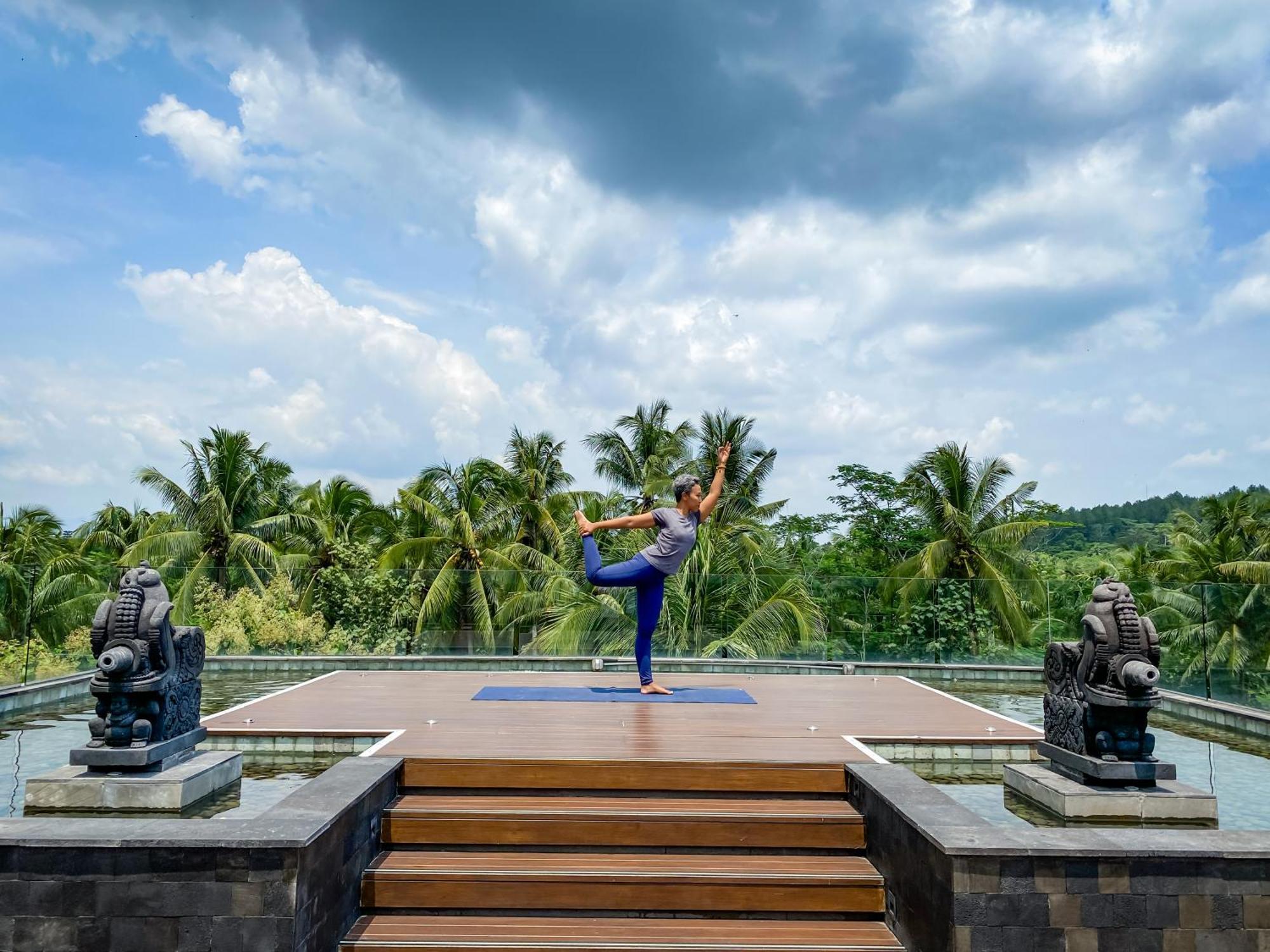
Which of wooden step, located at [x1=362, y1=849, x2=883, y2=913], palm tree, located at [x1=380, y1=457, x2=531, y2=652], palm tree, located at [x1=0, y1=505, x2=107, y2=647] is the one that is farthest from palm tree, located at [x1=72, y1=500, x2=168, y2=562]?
wooden step, located at [x1=362, y1=849, x2=883, y2=913]

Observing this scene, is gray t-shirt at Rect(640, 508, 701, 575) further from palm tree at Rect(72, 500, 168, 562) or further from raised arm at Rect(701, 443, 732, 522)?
palm tree at Rect(72, 500, 168, 562)

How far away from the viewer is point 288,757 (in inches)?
223

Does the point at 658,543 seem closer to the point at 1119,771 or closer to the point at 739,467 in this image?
the point at 1119,771

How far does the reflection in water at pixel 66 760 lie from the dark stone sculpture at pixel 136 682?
0.30 meters

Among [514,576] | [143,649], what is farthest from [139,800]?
[514,576]

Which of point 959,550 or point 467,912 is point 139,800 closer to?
point 467,912

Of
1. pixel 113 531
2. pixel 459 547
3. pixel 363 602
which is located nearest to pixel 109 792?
pixel 363 602

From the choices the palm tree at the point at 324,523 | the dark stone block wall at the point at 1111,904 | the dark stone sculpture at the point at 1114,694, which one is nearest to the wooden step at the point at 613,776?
the dark stone sculpture at the point at 1114,694

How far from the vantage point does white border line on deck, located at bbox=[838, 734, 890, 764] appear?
16.0 ft

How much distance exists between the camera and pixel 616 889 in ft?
13.3

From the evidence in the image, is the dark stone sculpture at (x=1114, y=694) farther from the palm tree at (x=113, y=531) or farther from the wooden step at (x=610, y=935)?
the palm tree at (x=113, y=531)

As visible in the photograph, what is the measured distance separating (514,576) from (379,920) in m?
11.3

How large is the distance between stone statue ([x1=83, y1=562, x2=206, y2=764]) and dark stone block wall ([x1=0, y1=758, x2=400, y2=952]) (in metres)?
1.01

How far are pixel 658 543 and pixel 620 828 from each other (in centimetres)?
295
